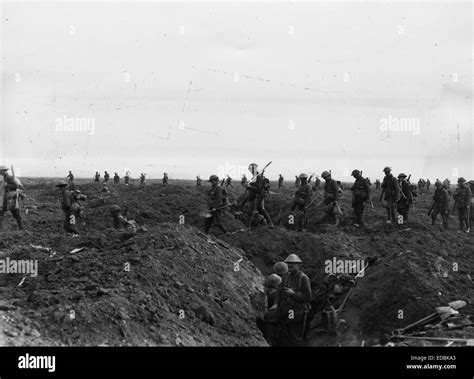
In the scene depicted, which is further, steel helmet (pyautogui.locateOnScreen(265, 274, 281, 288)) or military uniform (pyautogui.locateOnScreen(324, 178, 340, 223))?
military uniform (pyautogui.locateOnScreen(324, 178, 340, 223))

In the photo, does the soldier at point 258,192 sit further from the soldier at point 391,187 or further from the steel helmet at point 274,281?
the steel helmet at point 274,281

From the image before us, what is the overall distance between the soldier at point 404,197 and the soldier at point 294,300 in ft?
32.2

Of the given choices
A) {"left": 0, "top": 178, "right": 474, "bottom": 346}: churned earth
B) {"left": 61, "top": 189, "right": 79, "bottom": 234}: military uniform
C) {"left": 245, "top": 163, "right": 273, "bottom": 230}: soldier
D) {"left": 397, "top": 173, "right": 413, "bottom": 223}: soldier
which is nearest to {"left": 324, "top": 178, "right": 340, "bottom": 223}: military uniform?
{"left": 0, "top": 178, "right": 474, "bottom": 346}: churned earth

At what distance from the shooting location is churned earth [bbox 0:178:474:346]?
28.1 feet

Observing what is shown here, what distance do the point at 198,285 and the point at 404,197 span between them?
1029 centimetres

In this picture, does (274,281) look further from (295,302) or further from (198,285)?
(295,302)

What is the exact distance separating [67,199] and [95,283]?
5.63m

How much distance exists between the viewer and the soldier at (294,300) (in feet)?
33.0

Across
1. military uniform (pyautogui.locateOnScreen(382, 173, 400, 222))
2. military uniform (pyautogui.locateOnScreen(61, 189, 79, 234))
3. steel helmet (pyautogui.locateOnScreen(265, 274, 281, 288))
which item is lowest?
steel helmet (pyautogui.locateOnScreen(265, 274, 281, 288))

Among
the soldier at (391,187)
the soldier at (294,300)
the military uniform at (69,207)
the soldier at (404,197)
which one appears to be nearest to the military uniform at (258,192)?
the soldier at (391,187)

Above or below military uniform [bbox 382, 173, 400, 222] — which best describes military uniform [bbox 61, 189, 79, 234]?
below

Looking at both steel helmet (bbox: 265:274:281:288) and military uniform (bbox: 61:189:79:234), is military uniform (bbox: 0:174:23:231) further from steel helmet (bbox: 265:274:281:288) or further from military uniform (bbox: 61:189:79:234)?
steel helmet (bbox: 265:274:281:288)

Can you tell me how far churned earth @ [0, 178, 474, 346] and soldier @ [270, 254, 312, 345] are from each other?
0.58 m

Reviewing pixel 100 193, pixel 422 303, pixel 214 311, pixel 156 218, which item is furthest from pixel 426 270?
pixel 100 193
